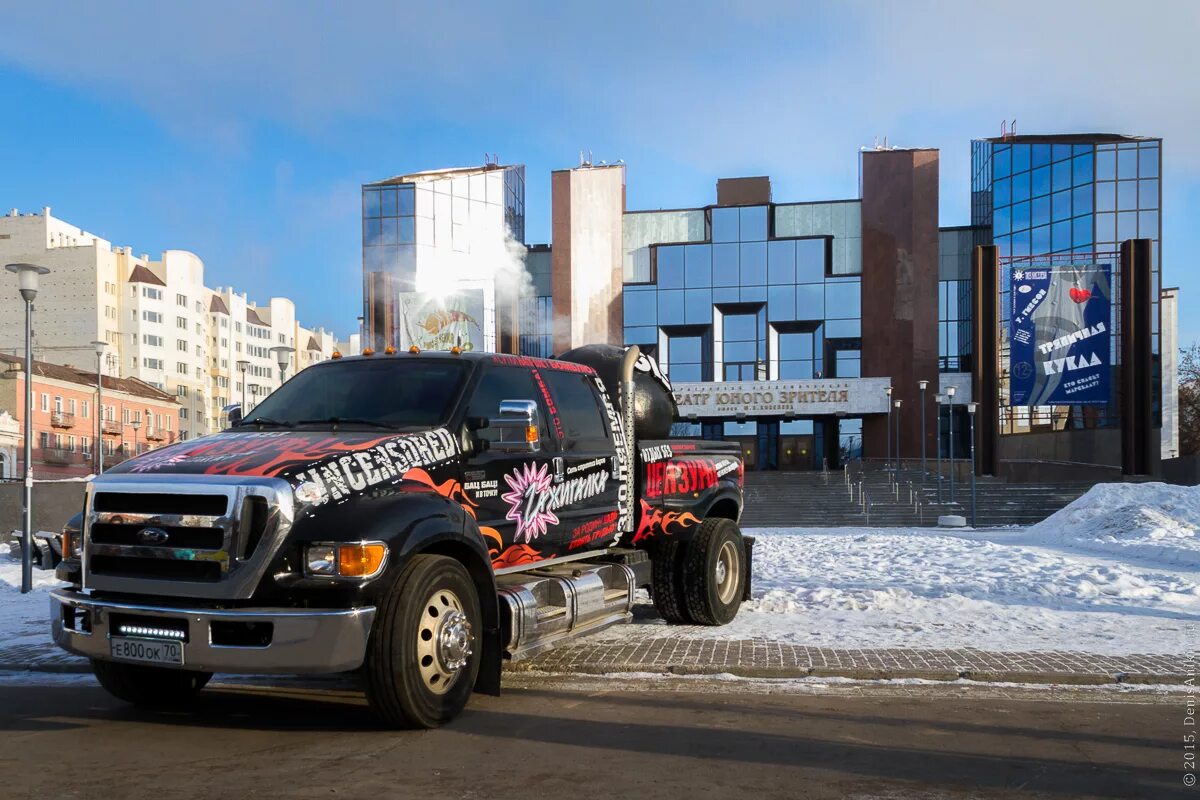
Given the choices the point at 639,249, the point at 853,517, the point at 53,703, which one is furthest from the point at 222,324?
the point at 53,703

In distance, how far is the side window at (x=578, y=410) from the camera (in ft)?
24.8

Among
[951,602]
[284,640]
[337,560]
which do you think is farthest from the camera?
[951,602]

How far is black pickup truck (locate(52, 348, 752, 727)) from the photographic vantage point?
5219 mm

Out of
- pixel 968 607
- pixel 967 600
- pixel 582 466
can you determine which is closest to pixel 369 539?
pixel 582 466

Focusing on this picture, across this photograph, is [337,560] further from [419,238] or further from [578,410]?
→ [419,238]

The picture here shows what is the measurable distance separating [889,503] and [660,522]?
1262 inches

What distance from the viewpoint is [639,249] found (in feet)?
211

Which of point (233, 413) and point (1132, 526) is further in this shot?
point (1132, 526)

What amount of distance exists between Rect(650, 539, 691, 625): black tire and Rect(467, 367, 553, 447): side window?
235cm

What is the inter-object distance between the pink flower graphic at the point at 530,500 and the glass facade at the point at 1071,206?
53.3m

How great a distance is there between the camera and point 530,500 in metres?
6.84

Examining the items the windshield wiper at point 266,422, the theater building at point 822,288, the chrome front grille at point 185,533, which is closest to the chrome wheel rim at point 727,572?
the windshield wiper at point 266,422

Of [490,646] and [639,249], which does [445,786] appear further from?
[639,249]

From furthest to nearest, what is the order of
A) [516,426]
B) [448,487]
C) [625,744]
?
[516,426]
[448,487]
[625,744]
